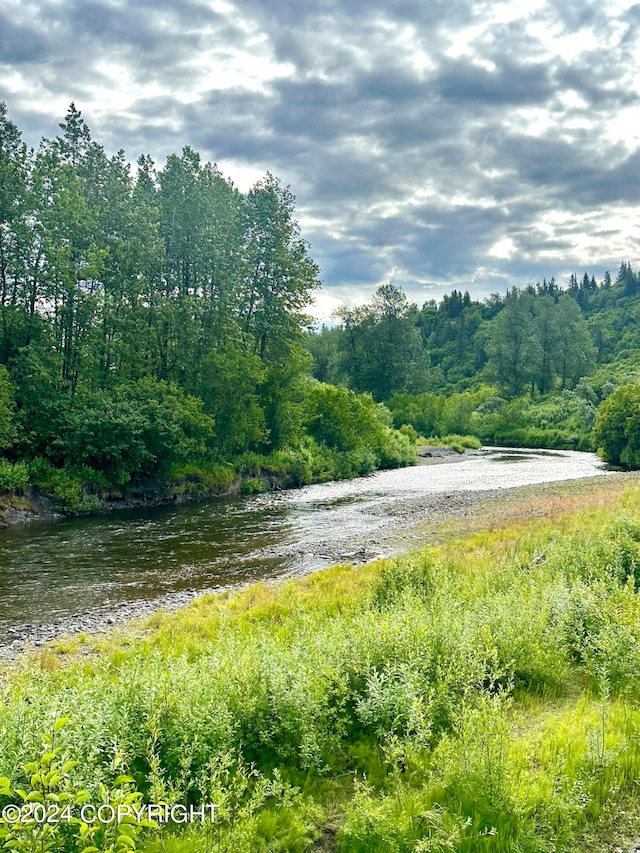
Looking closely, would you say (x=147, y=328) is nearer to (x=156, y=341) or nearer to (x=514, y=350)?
(x=156, y=341)

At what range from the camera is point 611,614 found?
8055 millimetres

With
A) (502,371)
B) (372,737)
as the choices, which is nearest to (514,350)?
(502,371)

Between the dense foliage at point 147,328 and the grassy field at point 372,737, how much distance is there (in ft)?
71.4

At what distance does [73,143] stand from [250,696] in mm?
35746

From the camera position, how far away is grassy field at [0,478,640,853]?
445 centimetres

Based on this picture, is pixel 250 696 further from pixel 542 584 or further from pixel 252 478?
pixel 252 478

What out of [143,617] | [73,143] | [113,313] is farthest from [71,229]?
[143,617]

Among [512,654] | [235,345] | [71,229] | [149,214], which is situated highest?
[149,214]

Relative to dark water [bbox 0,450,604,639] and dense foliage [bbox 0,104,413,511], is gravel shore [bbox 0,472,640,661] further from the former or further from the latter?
dense foliage [bbox 0,104,413,511]

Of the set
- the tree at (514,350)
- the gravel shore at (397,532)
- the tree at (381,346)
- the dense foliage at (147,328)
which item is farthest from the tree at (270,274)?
the tree at (514,350)

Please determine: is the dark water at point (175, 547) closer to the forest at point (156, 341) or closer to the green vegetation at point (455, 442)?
the forest at point (156, 341)

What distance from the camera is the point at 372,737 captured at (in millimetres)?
6160

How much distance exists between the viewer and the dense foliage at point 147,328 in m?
27.6

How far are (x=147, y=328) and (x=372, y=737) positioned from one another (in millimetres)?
30819
